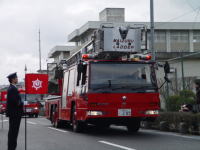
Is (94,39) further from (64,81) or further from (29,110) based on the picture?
(29,110)

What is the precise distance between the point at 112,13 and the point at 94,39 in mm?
42704

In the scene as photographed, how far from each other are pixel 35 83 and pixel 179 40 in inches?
2159

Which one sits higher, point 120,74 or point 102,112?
point 120,74

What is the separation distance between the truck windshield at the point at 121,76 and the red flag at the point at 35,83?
2.40 m

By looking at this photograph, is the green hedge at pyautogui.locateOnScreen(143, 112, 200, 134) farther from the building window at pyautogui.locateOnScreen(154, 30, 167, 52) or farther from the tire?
the building window at pyautogui.locateOnScreen(154, 30, 167, 52)

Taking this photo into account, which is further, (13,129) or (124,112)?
(124,112)

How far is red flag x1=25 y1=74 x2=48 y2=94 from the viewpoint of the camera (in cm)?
1241

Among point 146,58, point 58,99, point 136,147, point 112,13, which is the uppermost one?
point 112,13

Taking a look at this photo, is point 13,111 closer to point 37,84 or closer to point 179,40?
point 37,84

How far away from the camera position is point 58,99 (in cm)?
2077

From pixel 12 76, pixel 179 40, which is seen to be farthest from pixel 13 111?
pixel 179 40

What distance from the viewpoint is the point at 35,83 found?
13.0 m

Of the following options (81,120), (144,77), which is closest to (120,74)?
(144,77)

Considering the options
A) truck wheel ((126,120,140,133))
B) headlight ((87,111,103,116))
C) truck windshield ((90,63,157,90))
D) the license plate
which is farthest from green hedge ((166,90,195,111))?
headlight ((87,111,103,116))
